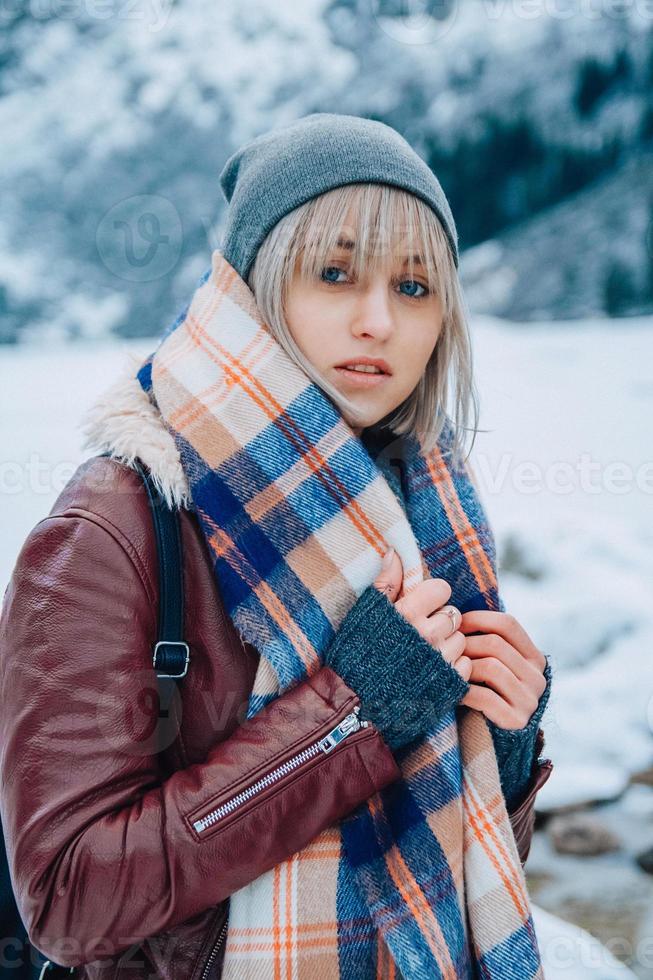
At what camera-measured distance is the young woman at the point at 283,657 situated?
779 millimetres

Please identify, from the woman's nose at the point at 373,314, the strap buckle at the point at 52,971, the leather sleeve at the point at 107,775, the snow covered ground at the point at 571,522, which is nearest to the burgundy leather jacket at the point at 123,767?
the leather sleeve at the point at 107,775

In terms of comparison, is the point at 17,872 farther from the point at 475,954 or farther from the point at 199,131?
the point at 199,131

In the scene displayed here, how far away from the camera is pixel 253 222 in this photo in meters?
1.05

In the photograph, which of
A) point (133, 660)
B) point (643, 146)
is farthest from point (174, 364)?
point (643, 146)

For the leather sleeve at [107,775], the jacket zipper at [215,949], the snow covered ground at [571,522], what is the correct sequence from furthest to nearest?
the snow covered ground at [571,522] < the jacket zipper at [215,949] < the leather sleeve at [107,775]

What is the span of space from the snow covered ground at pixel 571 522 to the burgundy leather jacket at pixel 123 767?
1.23 meters

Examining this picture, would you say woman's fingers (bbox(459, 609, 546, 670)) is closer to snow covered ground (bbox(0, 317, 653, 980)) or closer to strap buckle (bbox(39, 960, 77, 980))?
strap buckle (bbox(39, 960, 77, 980))

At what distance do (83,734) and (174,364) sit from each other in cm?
53

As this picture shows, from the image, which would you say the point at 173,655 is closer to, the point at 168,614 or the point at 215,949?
the point at 168,614

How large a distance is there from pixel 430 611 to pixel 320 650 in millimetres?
159

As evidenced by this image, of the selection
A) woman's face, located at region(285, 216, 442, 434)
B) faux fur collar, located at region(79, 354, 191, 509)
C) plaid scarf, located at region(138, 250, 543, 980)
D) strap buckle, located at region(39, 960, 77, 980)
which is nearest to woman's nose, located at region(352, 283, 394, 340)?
woman's face, located at region(285, 216, 442, 434)

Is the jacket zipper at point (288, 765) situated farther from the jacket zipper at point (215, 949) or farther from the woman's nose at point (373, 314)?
the woman's nose at point (373, 314)

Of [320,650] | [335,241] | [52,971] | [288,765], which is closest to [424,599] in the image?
[320,650]

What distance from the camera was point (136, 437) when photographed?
938mm
